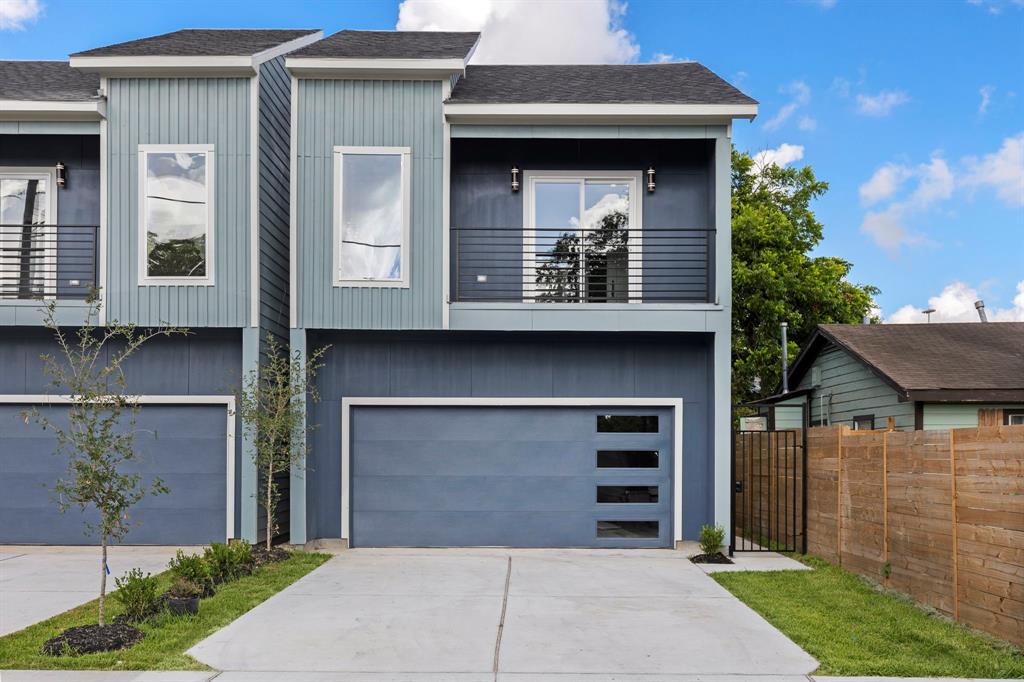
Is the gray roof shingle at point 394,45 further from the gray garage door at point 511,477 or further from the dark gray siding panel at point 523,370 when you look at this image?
the gray garage door at point 511,477

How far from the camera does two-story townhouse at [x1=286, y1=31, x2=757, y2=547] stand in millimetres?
11023

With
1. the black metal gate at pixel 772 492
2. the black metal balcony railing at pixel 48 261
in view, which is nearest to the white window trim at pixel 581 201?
the black metal gate at pixel 772 492

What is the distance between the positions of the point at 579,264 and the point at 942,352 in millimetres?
5763

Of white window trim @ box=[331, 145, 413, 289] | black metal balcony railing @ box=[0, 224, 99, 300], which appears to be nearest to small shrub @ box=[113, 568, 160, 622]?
white window trim @ box=[331, 145, 413, 289]

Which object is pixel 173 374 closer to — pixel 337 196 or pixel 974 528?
pixel 337 196

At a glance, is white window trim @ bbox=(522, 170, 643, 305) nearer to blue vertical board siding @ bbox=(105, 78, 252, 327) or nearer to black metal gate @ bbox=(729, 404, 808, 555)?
black metal gate @ bbox=(729, 404, 808, 555)

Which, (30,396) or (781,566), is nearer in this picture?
(781,566)

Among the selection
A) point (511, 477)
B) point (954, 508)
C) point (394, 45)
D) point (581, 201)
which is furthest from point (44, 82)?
point (954, 508)

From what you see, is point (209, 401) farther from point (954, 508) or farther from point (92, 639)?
point (954, 508)

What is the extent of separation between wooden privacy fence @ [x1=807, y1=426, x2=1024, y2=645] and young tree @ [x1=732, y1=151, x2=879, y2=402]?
12.7 metres

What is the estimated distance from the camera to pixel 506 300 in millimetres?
12000

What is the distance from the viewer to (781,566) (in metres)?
10.1

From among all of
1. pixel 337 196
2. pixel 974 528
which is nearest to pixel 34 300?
pixel 337 196

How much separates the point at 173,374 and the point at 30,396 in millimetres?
1935
